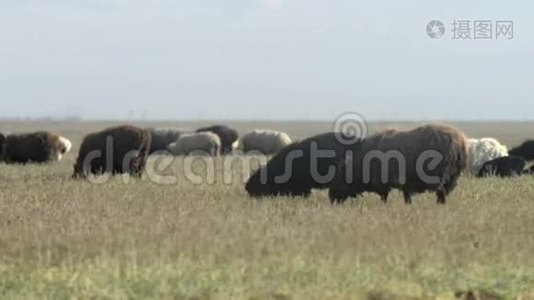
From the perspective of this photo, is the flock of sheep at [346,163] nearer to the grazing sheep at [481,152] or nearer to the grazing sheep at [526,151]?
the grazing sheep at [481,152]

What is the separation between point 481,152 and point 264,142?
2344 cm

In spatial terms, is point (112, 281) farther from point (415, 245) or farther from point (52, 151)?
point (52, 151)

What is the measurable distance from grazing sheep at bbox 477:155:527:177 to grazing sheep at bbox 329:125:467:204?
33.7 feet

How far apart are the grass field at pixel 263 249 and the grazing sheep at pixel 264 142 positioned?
3532 cm

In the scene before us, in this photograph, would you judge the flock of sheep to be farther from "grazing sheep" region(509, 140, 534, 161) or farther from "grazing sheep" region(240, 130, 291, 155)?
"grazing sheep" region(240, 130, 291, 155)

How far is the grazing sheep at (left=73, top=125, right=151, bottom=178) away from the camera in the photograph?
1004 inches

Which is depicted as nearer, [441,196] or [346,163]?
[441,196]

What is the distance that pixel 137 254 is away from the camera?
10.4m

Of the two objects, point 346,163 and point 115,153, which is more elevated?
point 346,163

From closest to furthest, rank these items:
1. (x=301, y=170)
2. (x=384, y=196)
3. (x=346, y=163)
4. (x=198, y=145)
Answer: (x=384, y=196) → (x=346, y=163) → (x=301, y=170) → (x=198, y=145)

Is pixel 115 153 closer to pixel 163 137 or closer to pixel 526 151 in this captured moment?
pixel 526 151

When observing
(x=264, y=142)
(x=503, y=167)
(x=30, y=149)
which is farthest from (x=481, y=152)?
(x=264, y=142)

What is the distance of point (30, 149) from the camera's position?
1519 inches

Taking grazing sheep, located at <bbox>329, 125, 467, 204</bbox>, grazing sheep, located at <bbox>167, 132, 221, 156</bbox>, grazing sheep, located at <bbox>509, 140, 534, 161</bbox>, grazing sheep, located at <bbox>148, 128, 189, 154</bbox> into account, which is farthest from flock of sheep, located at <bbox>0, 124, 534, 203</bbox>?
grazing sheep, located at <bbox>148, 128, 189, 154</bbox>
